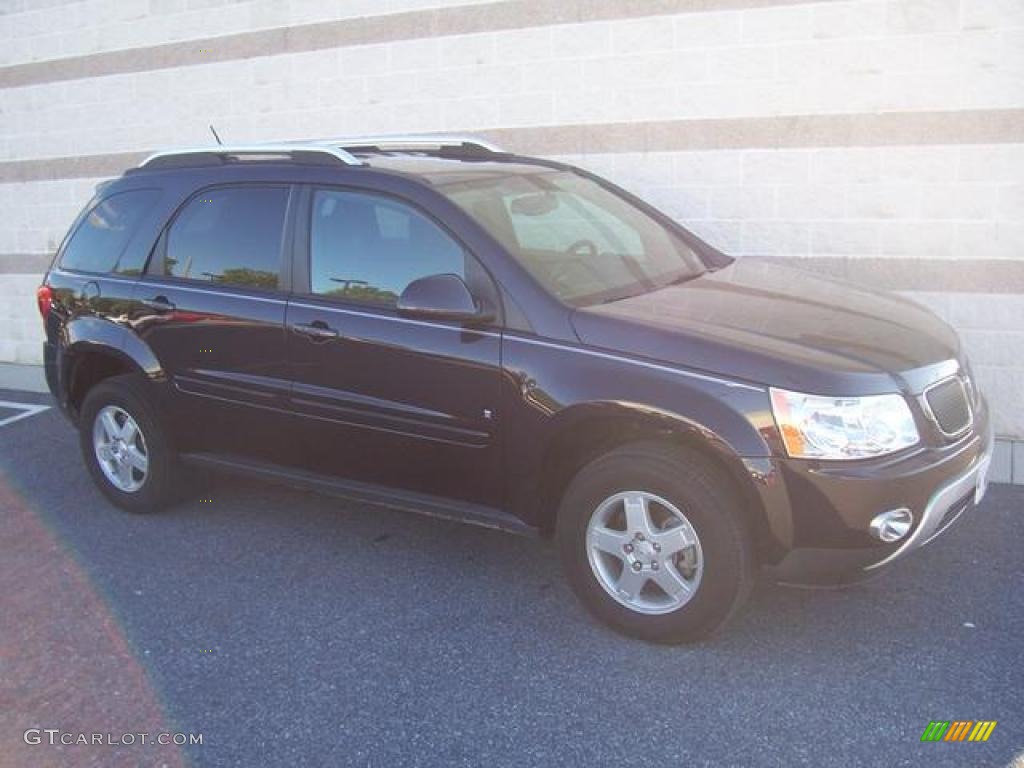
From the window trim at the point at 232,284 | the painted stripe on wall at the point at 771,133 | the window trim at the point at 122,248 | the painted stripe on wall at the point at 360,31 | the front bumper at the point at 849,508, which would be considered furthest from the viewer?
the painted stripe on wall at the point at 360,31

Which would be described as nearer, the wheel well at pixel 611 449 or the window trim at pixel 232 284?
the wheel well at pixel 611 449

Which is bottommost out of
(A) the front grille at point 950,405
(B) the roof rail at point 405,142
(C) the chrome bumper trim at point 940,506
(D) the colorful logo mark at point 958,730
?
(D) the colorful logo mark at point 958,730

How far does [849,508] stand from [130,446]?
3.52 m

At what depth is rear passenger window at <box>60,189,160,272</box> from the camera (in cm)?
532

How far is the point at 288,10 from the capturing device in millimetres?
7820

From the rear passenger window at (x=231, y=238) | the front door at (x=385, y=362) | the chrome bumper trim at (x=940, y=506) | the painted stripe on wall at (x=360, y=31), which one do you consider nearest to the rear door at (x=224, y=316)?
the rear passenger window at (x=231, y=238)

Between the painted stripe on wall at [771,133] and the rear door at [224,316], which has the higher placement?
the painted stripe on wall at [771,133]

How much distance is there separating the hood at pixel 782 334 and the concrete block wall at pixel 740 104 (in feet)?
5.30

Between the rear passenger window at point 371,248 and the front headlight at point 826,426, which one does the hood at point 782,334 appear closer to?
the front headlight at point 826,426

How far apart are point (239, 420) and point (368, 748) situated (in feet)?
6.42

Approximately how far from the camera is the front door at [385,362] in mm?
4133

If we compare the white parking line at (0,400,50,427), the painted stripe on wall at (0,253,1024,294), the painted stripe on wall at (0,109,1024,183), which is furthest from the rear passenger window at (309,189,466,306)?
the white parking line at (0,400,50,427)

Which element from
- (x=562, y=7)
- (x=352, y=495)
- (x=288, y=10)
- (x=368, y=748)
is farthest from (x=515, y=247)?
(x=288, y=10)

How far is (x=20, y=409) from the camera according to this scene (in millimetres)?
8000
